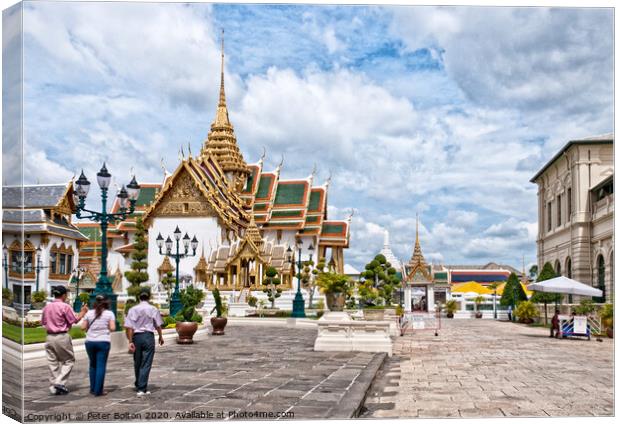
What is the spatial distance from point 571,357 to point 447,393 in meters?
5.78

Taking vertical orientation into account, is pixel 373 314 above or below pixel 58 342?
below

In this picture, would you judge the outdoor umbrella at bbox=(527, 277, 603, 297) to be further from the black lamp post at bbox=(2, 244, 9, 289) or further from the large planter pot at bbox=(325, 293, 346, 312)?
the black lamp post at bbox=(2, 244, 9, 289)

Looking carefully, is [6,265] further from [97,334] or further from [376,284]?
[376,284]

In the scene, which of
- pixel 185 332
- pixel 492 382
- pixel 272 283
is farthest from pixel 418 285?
pixel 492 382

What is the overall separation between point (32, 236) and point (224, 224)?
3129 centimetres

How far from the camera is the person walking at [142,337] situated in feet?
23.8

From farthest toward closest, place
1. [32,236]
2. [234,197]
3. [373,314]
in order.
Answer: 1. [234,197]
2. [373,314]
3. [32,236]

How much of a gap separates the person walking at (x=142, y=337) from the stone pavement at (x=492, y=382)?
2.27m

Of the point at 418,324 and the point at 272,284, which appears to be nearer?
the point at 418,324

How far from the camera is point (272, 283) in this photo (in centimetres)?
3562

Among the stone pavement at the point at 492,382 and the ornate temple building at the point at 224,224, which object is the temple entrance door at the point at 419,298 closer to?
the ornate temple building at the point at 224,224

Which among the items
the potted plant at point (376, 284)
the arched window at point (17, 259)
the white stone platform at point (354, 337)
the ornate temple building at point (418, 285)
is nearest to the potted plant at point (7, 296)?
the arched window at point (17, 259)

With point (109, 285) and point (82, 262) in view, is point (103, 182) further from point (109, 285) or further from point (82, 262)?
point (82, 262)

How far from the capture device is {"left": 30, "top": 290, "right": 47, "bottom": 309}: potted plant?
756cm
